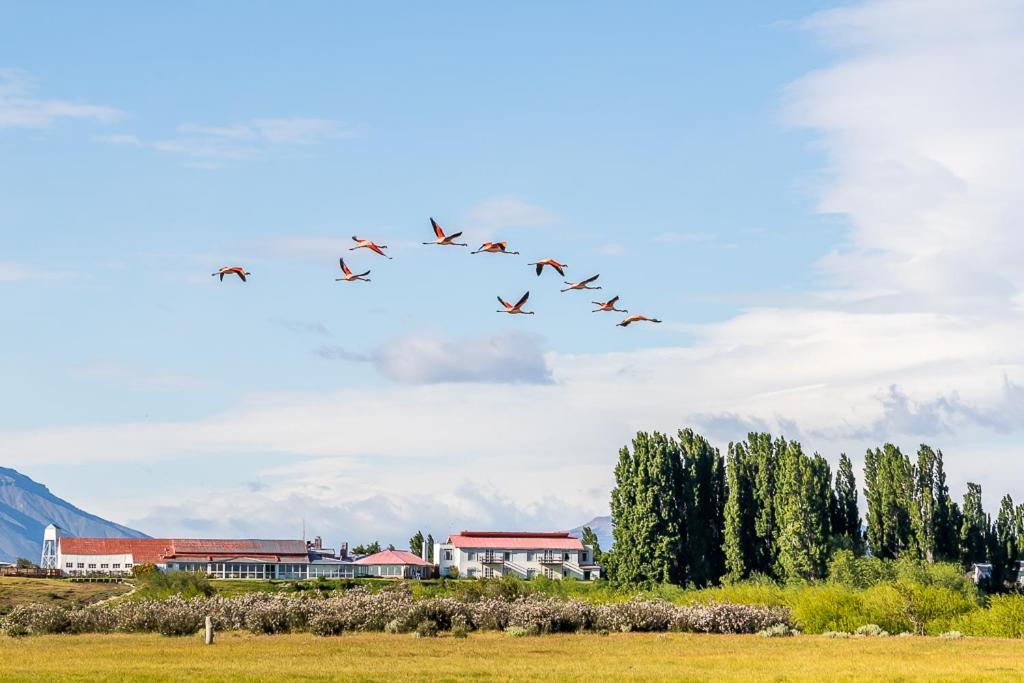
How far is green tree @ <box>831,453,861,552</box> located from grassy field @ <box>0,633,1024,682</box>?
1364 inches

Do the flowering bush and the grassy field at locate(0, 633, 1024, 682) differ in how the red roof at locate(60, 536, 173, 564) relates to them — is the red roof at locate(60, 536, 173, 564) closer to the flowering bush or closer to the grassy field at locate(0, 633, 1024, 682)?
the flowering bush

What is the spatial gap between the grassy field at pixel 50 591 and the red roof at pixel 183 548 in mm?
32499

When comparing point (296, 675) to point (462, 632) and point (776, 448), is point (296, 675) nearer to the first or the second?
point (462, 632)

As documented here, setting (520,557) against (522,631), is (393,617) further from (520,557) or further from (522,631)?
(520,557)

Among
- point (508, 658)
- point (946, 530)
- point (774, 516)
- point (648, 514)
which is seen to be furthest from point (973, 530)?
point (508, 658)

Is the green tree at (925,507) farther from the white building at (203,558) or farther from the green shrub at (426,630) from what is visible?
the white building at (203,558)

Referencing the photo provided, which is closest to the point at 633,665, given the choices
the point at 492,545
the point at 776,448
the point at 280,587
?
the point at 776,448

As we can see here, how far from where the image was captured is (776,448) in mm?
95750

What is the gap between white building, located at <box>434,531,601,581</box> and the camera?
14800cm

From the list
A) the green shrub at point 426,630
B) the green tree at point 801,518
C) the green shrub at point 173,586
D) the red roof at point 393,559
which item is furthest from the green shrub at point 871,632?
the red roof at point 393,559

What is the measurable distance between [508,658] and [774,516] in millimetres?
45376

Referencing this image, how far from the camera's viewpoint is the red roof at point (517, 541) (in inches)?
5945

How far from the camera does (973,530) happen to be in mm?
89125

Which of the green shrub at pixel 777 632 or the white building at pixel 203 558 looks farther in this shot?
the white building at pixel 203 558
